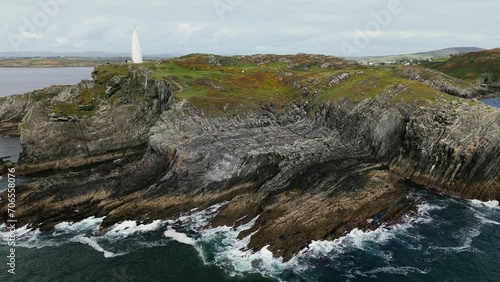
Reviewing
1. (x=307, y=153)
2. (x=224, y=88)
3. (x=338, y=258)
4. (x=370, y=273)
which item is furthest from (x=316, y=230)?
(x=224, y=88)

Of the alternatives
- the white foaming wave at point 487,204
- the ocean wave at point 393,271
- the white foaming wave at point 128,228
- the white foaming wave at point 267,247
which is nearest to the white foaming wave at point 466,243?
the white foaming wave at point 267,247

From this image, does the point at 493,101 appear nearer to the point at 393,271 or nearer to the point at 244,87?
the point at 244,87

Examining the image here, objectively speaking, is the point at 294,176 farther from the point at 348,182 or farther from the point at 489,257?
the point at 489,257

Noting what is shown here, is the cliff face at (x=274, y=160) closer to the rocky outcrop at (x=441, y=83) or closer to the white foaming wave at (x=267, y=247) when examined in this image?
the white foaming wave at (x=267, y=247)

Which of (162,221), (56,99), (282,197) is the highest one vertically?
(56,99)

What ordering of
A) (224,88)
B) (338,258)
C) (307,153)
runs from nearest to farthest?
(338,258) → (307,153) → (224,88)

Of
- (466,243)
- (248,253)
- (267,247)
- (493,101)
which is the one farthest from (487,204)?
(493,101)
